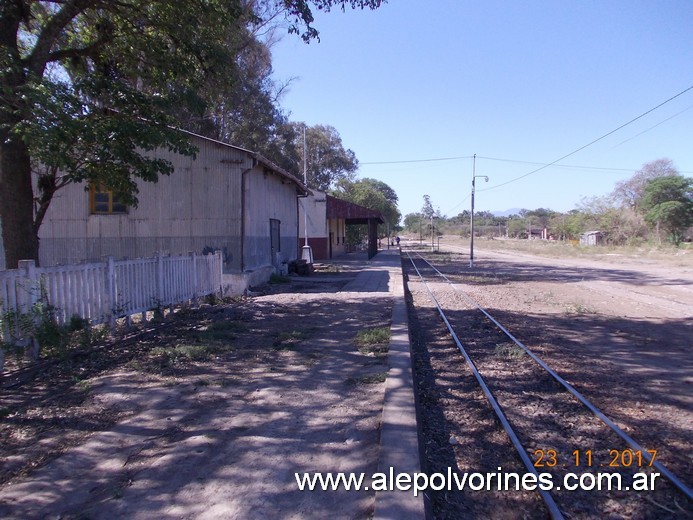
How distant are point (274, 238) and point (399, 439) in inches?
657

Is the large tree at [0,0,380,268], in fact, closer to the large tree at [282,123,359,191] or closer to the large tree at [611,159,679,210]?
the large tree at [282,123,359,191]

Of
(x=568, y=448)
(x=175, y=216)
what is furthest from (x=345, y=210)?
(x=568, y=448)

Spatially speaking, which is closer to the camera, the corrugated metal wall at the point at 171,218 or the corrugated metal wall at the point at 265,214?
the corrugated metal wall at the point at 171,218

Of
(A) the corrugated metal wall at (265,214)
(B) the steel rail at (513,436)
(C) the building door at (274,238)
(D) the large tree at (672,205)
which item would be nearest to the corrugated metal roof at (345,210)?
(A) the corrugated metal wall at (265,214)

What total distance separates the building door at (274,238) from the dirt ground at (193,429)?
11.5m

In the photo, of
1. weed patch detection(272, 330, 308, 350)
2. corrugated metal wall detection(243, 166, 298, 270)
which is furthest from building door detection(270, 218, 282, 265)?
weed patch detection(272, 330, 308, 350)

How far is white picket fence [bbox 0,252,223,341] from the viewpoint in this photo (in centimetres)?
655

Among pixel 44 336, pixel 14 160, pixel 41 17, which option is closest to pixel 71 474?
pixel 44 336

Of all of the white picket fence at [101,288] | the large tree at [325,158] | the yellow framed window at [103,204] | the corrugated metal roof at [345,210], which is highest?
the large tree at [325,158]

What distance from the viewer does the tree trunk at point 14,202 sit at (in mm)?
8289

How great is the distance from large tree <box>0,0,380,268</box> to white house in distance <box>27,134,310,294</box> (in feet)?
14.6

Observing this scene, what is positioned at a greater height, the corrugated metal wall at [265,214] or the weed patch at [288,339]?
the corrugated metal wall at [265,214]

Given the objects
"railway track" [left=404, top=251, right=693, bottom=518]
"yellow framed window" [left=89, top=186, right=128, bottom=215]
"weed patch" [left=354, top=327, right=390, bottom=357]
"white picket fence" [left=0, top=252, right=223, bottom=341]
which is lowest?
"railway track" [left=404, top=251, right=693, bottom=518]

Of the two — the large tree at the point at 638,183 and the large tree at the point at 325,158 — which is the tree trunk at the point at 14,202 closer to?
the large tree at the point at 325,158
